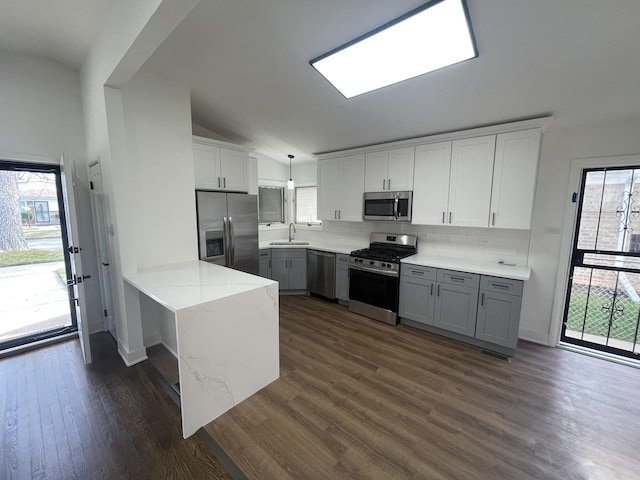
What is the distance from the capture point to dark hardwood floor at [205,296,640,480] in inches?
63.5

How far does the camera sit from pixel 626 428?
1.91 meters

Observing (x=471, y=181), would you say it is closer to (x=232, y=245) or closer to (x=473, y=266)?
(x=473, y=266)

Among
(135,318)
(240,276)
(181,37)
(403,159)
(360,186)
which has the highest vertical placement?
(181,37)

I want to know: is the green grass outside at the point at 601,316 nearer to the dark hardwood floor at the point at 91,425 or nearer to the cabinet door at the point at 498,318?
the cabinet door at the point at 498,318

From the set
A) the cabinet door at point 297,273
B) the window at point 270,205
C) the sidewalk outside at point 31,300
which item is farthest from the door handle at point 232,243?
the sidewalk outside at point 31,300

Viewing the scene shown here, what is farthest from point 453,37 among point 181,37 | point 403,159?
point 181,37

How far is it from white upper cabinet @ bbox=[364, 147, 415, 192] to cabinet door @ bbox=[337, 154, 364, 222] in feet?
0.38

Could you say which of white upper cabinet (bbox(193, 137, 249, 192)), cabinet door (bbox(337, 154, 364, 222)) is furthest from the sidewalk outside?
cabinet door (bbox(337, 154, 364, 222))

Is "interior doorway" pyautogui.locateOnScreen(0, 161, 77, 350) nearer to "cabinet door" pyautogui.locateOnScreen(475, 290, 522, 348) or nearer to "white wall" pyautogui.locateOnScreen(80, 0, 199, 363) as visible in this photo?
"white wall" pyautogui.locateOnScreen(80, 0, 199, 363)

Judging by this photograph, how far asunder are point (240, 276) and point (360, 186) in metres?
2.56

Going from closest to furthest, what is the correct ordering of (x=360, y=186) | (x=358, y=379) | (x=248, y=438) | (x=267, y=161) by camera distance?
(x=248, y=438) < (x=358, y=379) < (x=360, y=186) < (x=267, y=161)

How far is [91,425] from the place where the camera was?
188 cm

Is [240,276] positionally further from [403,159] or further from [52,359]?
Answer: [403,159]

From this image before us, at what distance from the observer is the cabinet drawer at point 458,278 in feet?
9.63
